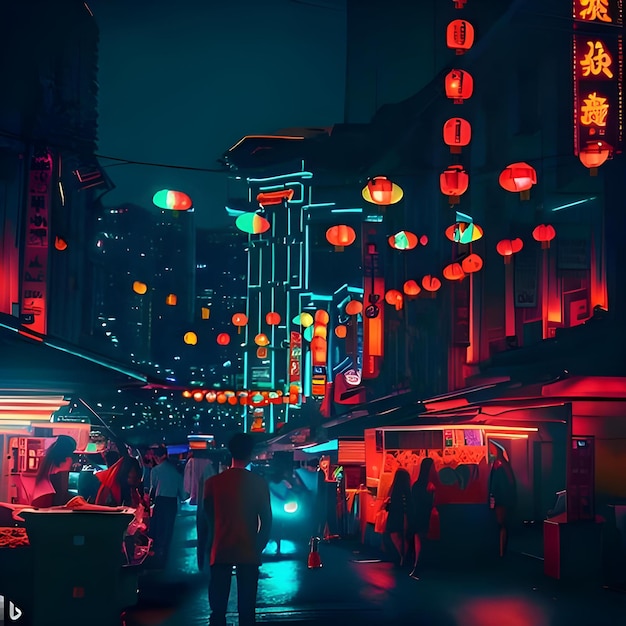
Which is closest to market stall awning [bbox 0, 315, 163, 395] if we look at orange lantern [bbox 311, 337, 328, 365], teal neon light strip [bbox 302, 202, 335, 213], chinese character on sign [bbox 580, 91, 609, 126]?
chinese character on sign [bbox 580, 91, 609, 126]

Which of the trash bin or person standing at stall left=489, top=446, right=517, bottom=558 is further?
person standing at stall left=489, top=446, right=517, bottom=558

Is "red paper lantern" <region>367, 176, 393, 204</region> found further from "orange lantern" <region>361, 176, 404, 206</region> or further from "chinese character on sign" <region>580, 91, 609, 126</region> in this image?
"chinese character on sign" <region>580, 91, 609, 126</region>

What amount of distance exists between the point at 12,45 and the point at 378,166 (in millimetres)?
23282

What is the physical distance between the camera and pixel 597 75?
1716cm

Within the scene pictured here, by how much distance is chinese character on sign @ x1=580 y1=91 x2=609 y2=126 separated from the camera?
55.5 ft

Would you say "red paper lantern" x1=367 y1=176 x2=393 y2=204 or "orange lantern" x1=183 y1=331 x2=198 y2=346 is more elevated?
"red paper lantern" x1=367 y1=176 x2=393 y2=204

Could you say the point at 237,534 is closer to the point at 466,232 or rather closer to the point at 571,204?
the point at 466,232

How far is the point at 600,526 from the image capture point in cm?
1540

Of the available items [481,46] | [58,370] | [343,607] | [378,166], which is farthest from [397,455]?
[378,166]

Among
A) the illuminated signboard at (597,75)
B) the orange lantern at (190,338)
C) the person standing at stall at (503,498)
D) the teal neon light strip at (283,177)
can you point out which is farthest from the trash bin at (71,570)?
the teal neon light strip at (283,177)

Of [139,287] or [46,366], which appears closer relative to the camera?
[46,366]

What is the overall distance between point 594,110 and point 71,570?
12376 millimetres

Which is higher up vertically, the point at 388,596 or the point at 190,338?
the point at 190,338

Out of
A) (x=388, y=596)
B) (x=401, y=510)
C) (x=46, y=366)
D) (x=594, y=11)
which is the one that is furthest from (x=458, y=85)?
(x=46, y=366)
